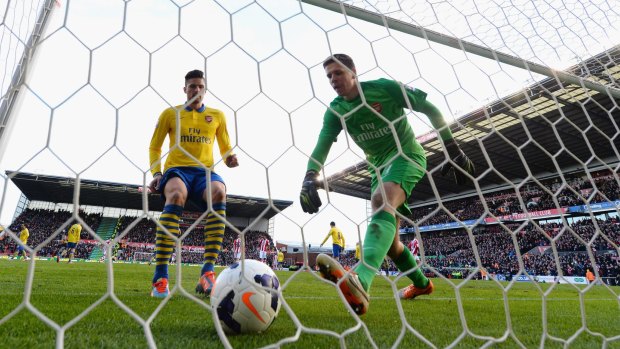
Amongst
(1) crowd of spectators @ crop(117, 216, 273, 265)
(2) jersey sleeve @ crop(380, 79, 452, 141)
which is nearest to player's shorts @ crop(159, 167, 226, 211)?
(2) jersey sleeve @ crop(380, 79, 452, 141)

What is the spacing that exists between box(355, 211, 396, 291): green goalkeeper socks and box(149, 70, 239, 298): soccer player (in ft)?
3.25

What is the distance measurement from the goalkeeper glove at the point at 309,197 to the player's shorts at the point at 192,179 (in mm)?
871

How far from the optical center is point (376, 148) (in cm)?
226

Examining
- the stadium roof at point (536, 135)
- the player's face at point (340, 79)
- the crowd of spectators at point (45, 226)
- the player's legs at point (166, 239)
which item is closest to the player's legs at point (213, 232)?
the player's legs at point (166, 239)

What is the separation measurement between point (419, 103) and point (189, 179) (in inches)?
59.6

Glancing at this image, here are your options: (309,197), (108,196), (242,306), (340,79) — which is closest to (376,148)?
(340,79)

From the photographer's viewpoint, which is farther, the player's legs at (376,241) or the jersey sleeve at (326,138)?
the jersey sleeve at (326,138)

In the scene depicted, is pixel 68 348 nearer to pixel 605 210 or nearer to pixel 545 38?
pixel 545 38

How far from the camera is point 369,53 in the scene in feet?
6.30

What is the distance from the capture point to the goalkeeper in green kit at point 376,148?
1615 mm

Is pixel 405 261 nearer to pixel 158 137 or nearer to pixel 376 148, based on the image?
pixel 376 148

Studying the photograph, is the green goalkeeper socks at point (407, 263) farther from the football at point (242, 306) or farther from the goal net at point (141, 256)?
the goal net at point (141, 256)

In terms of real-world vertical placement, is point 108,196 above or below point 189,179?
above

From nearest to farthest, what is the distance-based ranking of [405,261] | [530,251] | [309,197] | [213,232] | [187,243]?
[309,197], [213,232], [405,261], [530,251], [187,243]
